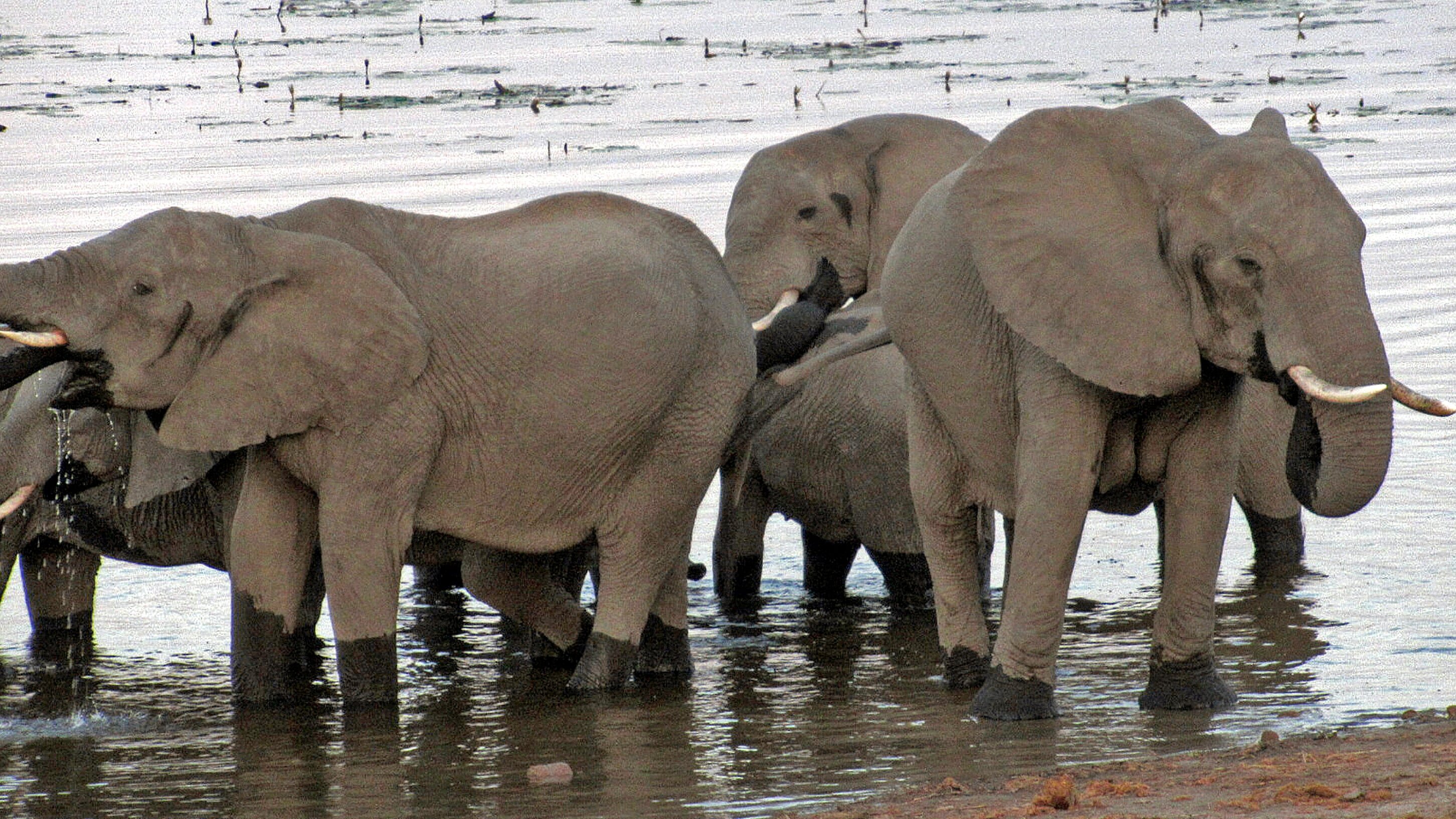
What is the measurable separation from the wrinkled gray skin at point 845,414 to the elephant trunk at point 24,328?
2741 millimetres

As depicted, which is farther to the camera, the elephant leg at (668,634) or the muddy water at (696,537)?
the elephant leg at (668,634)

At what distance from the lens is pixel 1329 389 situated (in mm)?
5789

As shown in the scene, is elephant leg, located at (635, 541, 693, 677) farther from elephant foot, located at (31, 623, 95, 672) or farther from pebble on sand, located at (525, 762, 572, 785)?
elephant foot, located at (31, 623, 95, 672)

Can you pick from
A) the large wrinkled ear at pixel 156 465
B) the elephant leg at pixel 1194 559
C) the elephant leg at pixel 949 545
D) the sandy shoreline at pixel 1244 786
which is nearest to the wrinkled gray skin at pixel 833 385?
the elephant leg at pixel 949 545

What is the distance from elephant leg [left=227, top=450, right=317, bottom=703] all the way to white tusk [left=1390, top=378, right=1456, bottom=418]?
347cm

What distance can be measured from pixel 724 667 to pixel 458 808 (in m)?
2.07

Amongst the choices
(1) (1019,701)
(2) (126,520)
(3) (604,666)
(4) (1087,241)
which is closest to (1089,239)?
(4) (1087,241)

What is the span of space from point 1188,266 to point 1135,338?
0.24 meters

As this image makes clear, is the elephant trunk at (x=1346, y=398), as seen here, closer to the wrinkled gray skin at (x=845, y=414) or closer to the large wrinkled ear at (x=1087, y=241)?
the large wrinkled ear at (x=1087, y=241)

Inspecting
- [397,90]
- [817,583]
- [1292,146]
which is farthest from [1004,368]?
[397,90]

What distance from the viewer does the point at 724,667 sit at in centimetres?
809

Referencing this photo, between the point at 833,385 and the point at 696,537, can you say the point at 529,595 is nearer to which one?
the point at 833,385

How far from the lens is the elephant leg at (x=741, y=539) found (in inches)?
356

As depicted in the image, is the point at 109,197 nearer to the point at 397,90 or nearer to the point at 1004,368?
the point at 397,90
